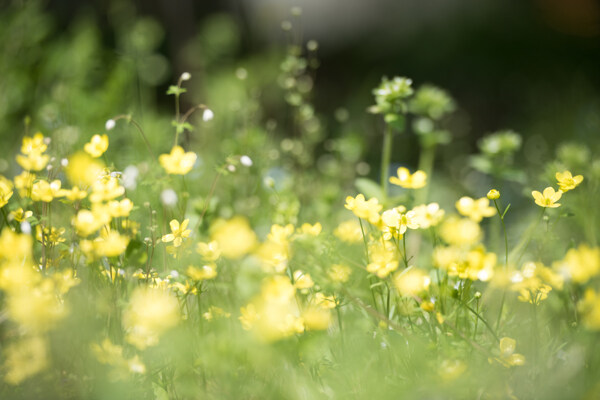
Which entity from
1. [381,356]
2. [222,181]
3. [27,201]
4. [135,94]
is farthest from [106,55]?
[381,356]

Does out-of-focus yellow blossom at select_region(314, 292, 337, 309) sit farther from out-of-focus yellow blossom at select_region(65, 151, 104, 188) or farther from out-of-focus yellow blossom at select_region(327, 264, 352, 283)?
out-of-focus yellow blossom at select_region(65, 151, 104, 188)

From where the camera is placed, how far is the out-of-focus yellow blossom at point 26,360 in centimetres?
85

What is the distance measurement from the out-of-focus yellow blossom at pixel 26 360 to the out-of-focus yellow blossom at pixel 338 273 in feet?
1.59

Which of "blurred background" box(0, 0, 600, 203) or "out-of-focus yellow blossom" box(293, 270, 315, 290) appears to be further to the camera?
"blurred background" box(0, 0, 600, 203)

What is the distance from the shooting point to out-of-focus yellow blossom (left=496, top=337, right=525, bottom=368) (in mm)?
835

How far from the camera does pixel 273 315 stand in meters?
0.76

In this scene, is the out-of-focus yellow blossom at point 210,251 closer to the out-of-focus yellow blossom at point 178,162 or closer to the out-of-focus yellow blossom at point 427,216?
the out-of-focus yellow blossom at point 178,162

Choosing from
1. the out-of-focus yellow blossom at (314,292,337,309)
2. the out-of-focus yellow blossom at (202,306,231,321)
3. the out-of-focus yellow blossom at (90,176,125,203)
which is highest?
the out-of-focus yellow blossom at (90,176,125,203)

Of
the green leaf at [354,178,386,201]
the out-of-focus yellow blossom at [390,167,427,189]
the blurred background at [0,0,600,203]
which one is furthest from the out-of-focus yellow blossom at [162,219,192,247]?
the blurred background at [0,0,600,203]

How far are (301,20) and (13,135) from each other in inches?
74.3

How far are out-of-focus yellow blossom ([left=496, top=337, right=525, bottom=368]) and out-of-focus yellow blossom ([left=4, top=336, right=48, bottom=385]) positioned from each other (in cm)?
73

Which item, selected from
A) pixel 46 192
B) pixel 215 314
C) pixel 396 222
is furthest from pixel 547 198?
pixel 46 192

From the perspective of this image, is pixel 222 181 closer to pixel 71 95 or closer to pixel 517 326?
pixel 71 95

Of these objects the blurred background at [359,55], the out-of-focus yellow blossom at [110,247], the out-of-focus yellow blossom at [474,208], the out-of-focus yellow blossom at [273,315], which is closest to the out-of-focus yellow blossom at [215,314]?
the out-of-focus yellow blossom at [273,315]
